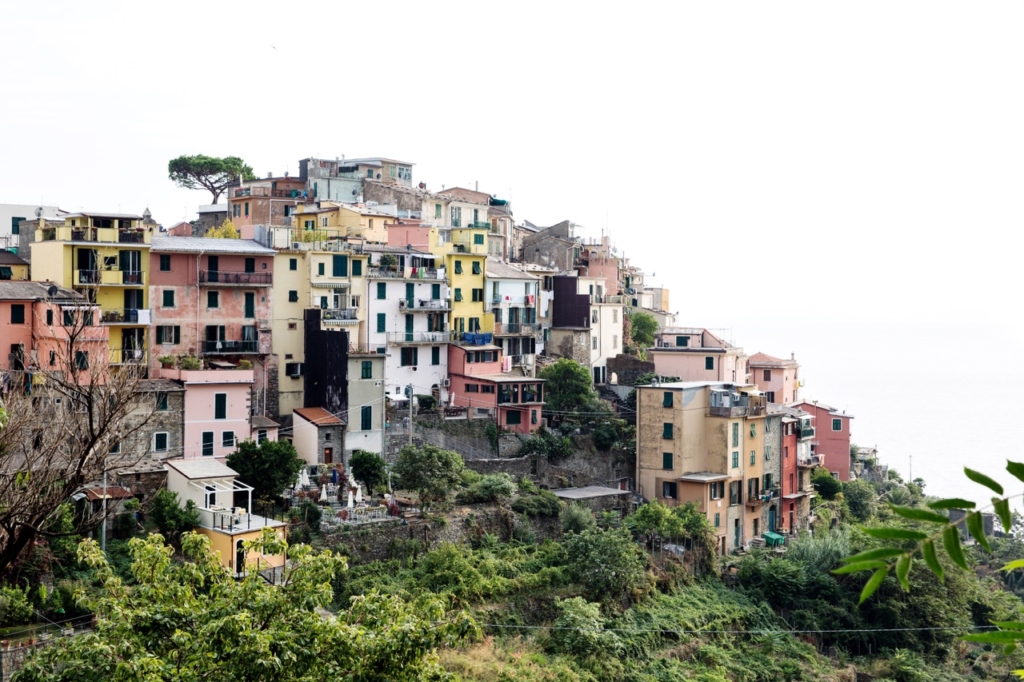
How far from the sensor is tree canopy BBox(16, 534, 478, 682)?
1217cm

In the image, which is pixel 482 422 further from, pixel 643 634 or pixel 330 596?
pixel 330 596

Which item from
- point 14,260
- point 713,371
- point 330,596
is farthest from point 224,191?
point 330,596

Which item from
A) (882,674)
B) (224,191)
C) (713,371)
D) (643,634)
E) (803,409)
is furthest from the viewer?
(224,191)

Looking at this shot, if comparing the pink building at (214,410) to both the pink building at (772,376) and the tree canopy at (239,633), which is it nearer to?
the tree canopy at (239,633)

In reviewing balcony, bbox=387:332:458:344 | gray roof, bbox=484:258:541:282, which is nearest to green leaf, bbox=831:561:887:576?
balcony, bbox=387:332:458:344

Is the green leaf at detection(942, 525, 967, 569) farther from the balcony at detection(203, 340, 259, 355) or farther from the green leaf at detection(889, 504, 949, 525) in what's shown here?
the balcony at detection(203, 340, 259, 355)

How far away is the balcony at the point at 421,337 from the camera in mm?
38931

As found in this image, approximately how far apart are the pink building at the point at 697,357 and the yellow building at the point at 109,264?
65.9ft

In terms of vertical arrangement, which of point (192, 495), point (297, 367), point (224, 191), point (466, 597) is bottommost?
point (466, 597)

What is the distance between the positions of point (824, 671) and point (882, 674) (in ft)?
6.51

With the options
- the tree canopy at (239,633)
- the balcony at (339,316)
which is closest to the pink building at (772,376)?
the balcony at (339,316)

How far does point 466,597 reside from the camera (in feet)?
90.2

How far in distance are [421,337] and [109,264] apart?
11.2 meters

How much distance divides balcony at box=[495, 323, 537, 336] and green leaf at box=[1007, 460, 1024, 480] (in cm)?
3891
